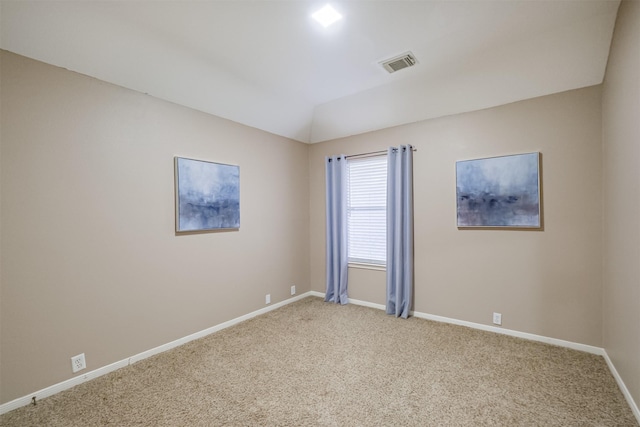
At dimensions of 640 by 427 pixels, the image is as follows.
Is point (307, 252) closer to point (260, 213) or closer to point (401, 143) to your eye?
point (260, 213)

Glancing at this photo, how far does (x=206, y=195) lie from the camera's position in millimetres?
3055

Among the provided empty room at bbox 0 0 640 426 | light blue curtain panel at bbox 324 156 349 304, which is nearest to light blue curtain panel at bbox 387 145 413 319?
empty room at bbox 0 0 640 426

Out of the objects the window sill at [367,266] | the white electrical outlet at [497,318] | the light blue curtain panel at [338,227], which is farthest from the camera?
the light blue curtain panel at [338,227]

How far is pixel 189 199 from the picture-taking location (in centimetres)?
290

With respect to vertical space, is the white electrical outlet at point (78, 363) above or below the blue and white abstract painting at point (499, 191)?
below

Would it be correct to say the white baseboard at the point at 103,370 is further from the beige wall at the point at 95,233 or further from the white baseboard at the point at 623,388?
the white baseboard at the point at 623,388

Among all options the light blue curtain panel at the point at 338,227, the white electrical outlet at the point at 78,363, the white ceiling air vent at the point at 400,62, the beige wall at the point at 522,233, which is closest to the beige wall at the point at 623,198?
the beige wall at the point at 522,233

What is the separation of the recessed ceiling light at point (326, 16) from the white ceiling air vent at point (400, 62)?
766 millimetres

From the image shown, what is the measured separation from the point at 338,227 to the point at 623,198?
287cm

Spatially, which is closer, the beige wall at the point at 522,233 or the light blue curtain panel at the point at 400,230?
the beige wall at the point at 522,233

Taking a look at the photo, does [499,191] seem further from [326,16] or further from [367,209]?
[326,16]

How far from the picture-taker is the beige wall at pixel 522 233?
8.41 ft

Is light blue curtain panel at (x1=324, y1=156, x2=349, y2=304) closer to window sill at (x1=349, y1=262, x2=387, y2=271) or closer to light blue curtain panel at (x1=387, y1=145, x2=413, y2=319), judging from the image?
window sill at (x1=349, y1=262, x2=387, y2=271)

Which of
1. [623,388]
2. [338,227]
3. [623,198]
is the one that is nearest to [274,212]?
[338,227]
